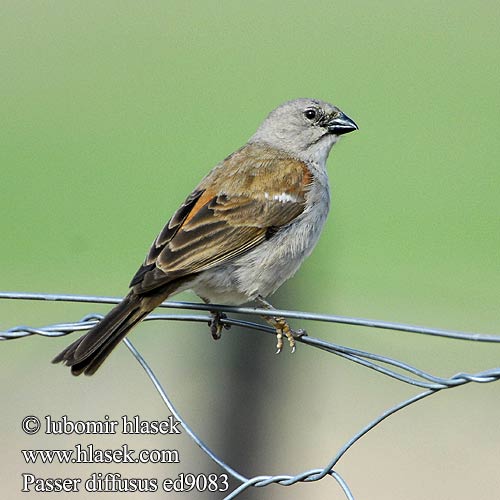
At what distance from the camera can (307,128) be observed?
251 inches

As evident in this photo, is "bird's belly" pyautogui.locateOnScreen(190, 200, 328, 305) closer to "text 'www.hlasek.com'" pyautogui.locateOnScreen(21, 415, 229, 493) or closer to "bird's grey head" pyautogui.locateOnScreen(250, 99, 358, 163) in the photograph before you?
"text 'www.hlasek.com'" pyautogui.locateOnScreen(21, 415, 229, 493)

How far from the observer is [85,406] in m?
8.34

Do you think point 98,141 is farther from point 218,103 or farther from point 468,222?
point 468,222

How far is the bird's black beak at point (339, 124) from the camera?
629cm

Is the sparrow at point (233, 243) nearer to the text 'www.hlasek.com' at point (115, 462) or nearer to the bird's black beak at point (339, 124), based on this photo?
the bird's black beak at point (339, 124)

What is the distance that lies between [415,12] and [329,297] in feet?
33.0

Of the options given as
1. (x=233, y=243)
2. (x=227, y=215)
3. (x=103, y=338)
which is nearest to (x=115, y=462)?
(x=103, y=338)

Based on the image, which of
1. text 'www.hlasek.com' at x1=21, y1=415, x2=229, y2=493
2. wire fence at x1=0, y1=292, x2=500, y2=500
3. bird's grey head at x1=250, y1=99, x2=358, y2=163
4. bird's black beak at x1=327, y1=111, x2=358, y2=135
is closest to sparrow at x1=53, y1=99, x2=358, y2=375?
wire fence at x1=0, y1=292, x2=500, y2=500

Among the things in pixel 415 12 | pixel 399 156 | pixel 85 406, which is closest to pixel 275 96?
pixel 399 156

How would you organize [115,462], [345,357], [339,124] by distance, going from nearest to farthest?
[345,357]
[115,462]
[339,124]

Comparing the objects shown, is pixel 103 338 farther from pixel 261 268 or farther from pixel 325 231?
pixel 325 231

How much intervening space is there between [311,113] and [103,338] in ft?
8.10

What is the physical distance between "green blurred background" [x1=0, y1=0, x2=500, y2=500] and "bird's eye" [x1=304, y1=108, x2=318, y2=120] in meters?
0.25

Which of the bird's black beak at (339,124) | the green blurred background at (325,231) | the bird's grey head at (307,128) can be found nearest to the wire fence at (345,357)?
the green blurred background at (325,231)
